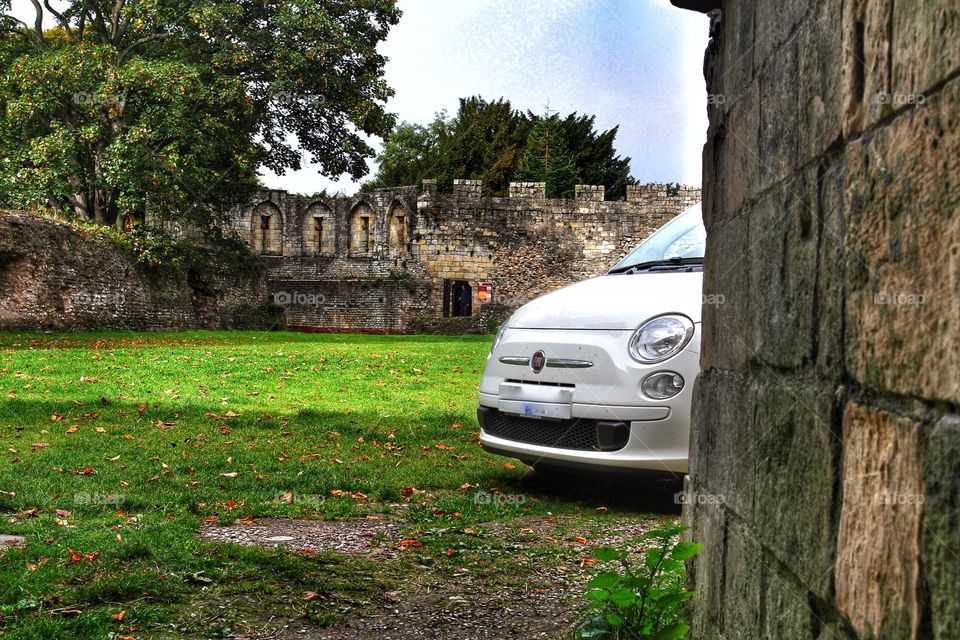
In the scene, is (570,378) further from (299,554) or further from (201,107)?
(201,107)

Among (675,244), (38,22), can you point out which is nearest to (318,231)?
(38,22)

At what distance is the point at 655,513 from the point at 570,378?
0.93m

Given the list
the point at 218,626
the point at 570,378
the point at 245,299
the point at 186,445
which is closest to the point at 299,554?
the point at 218,626

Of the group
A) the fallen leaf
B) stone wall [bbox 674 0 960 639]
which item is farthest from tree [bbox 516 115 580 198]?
stone wall [bbox 674 0 960 639]

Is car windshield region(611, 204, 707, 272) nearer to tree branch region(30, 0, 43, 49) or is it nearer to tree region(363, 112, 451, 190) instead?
tree branch region(30, 0, 43, 49)

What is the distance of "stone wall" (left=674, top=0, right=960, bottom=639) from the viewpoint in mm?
1027

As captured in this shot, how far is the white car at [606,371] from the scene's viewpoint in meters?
4.37

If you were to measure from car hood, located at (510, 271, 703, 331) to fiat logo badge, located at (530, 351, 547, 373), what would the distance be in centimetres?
18

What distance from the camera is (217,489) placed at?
17.1 ft

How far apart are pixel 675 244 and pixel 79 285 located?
60.7 ft

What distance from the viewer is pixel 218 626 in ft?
9.45

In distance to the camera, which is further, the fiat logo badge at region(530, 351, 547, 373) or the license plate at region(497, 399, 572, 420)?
the fiat logo badge at region(530, 351, 547, 373)

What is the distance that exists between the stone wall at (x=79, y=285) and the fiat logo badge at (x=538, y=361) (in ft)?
56.9

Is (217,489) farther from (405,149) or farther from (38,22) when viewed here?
(405,149)
